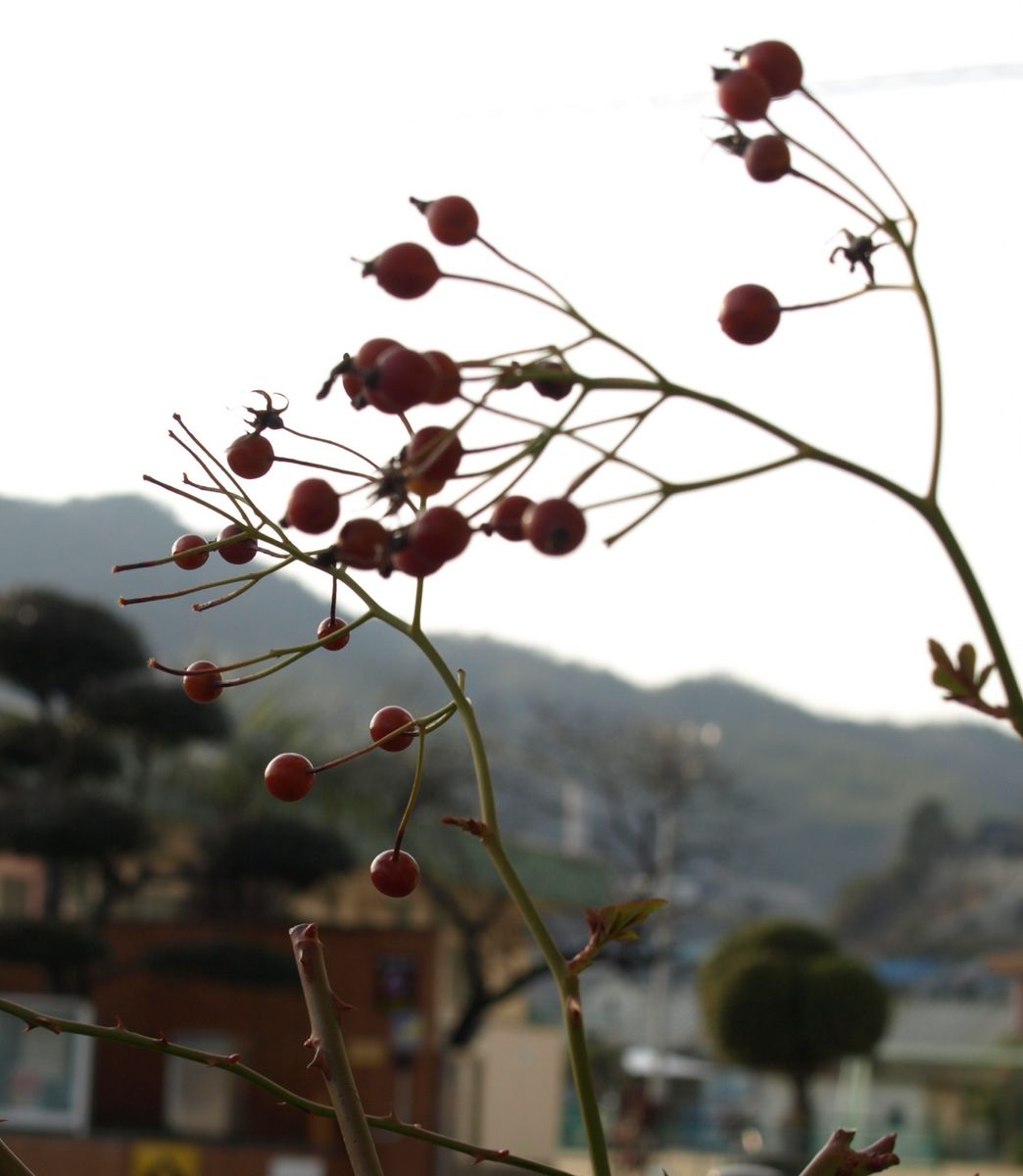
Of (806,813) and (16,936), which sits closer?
(16,936)

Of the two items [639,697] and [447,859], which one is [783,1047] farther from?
[639,697]

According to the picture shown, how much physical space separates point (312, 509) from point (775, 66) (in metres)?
0.18

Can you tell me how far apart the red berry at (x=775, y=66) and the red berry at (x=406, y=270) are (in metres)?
0.10

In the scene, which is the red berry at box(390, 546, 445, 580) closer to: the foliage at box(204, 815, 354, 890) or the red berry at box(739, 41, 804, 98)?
the red berry at box(739, 41, 804, 98)

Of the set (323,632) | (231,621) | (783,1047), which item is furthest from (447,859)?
(231,621)

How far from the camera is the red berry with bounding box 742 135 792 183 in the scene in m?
0.47

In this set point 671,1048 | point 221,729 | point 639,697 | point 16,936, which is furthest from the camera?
point 639,697

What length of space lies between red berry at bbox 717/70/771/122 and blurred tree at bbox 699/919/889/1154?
12.1m

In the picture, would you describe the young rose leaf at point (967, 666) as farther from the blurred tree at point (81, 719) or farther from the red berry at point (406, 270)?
the blurred tree at point (81, 719)

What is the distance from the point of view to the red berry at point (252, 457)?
56cm

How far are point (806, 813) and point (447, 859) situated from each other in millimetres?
34077

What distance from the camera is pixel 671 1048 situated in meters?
32.8

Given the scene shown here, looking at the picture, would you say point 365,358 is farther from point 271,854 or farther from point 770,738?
point 770,738

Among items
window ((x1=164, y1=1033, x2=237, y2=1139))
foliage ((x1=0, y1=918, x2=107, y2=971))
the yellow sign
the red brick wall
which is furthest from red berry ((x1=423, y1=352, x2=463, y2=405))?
the red brick wall
